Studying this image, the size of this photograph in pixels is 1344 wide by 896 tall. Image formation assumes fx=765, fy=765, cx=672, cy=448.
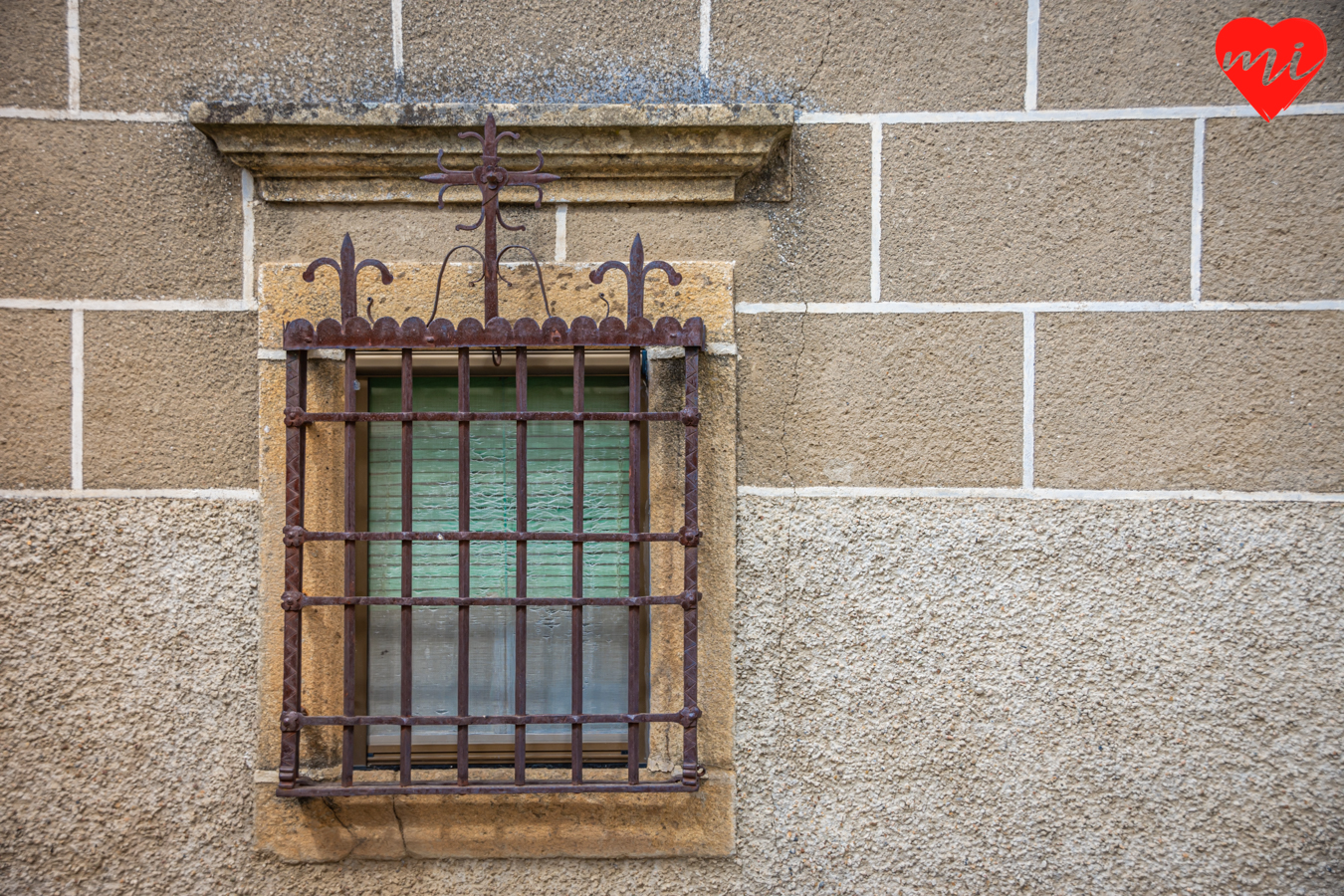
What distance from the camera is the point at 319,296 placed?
6.49 ft

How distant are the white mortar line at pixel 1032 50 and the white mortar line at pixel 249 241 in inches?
79.4

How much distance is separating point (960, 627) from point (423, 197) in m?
1.77

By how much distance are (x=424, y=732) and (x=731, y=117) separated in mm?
1769

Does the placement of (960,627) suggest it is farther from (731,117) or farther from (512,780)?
(731,117)

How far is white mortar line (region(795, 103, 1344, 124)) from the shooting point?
1.95 meters

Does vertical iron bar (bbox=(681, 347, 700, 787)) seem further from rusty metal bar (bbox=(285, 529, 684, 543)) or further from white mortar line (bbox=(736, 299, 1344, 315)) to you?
white mortar line (bbox=(736, 299, 1344, 315))

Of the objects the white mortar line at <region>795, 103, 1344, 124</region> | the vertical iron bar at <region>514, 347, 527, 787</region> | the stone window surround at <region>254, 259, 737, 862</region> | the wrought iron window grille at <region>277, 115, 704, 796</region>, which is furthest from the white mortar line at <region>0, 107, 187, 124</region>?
the white mortar line at <region>795, 103, 1344, 124</region>

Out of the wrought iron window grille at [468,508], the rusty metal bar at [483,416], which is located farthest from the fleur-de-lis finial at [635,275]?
the rusty metal bar at [483,416]

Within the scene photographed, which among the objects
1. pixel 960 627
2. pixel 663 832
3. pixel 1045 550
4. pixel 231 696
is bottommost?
pixel 663 832

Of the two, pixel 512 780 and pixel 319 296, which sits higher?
pixel 319 296

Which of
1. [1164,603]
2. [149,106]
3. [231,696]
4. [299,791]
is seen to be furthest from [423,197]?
[1164,603]

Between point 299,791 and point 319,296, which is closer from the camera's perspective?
point 299,791

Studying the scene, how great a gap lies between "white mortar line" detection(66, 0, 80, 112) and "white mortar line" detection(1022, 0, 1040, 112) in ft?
8.01

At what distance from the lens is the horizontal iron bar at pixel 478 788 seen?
1806mm
